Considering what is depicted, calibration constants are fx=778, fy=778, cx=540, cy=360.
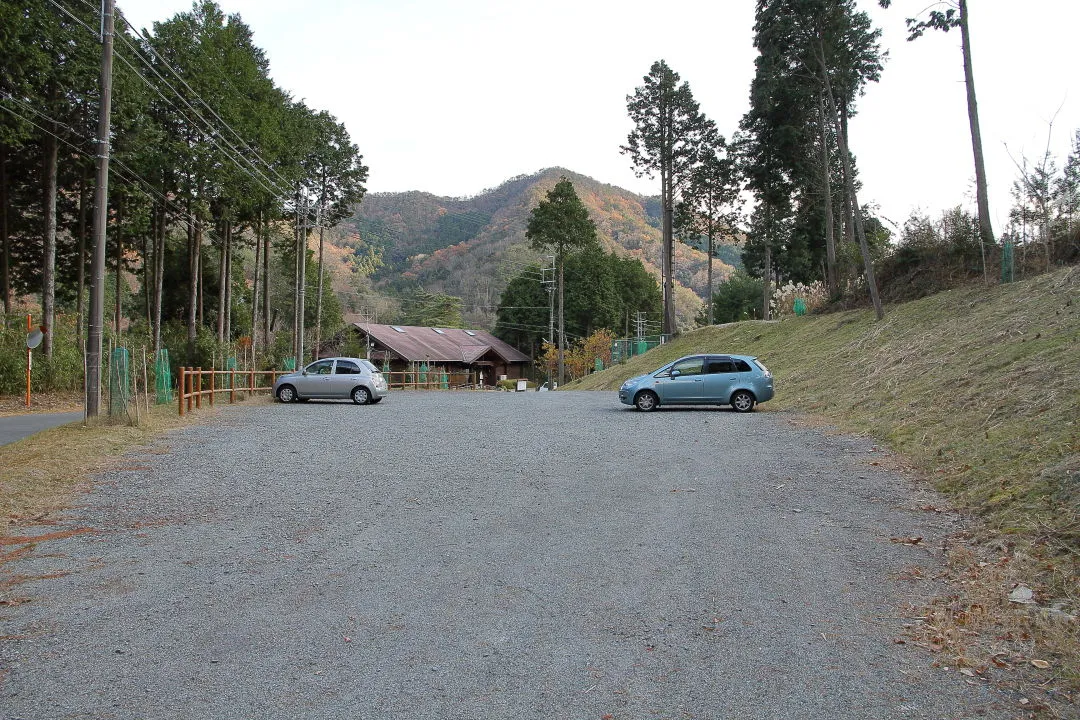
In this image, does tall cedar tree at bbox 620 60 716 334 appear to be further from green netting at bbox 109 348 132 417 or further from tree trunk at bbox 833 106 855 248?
green netting at bbox 109 348 132 417

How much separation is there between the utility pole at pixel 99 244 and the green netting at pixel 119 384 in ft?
1.08

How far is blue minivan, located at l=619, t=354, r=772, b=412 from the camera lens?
67.7ft

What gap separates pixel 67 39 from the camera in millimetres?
23375

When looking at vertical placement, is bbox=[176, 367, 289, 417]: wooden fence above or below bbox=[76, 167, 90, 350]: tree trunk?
below

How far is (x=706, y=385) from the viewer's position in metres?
21.1

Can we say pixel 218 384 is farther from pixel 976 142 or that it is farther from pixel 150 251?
pixel 976 142

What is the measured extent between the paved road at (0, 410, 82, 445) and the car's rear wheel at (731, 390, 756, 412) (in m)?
16.1

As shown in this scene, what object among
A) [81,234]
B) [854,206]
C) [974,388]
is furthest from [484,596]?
[81,234]

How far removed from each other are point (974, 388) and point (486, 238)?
112853 millimetres

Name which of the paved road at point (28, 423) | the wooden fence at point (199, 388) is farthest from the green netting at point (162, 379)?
the paved road at point (28, 423)

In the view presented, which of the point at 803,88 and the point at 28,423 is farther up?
the point at 803,88

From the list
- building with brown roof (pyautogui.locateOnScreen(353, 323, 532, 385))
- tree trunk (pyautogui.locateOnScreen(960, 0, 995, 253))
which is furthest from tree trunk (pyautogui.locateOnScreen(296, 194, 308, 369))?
tree trunk (pyautogui.locateOnScreen(960, 0, 995, 253))

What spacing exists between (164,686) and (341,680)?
935 millimetres

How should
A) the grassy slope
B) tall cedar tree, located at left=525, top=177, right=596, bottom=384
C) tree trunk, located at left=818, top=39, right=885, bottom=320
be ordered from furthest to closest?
1. tall cedar tree, located at left=525, top=177, right=596, bottom=384
2. tree trunk, located at left=818, top=39, right=885, bottom=320
3. the grassy slope
